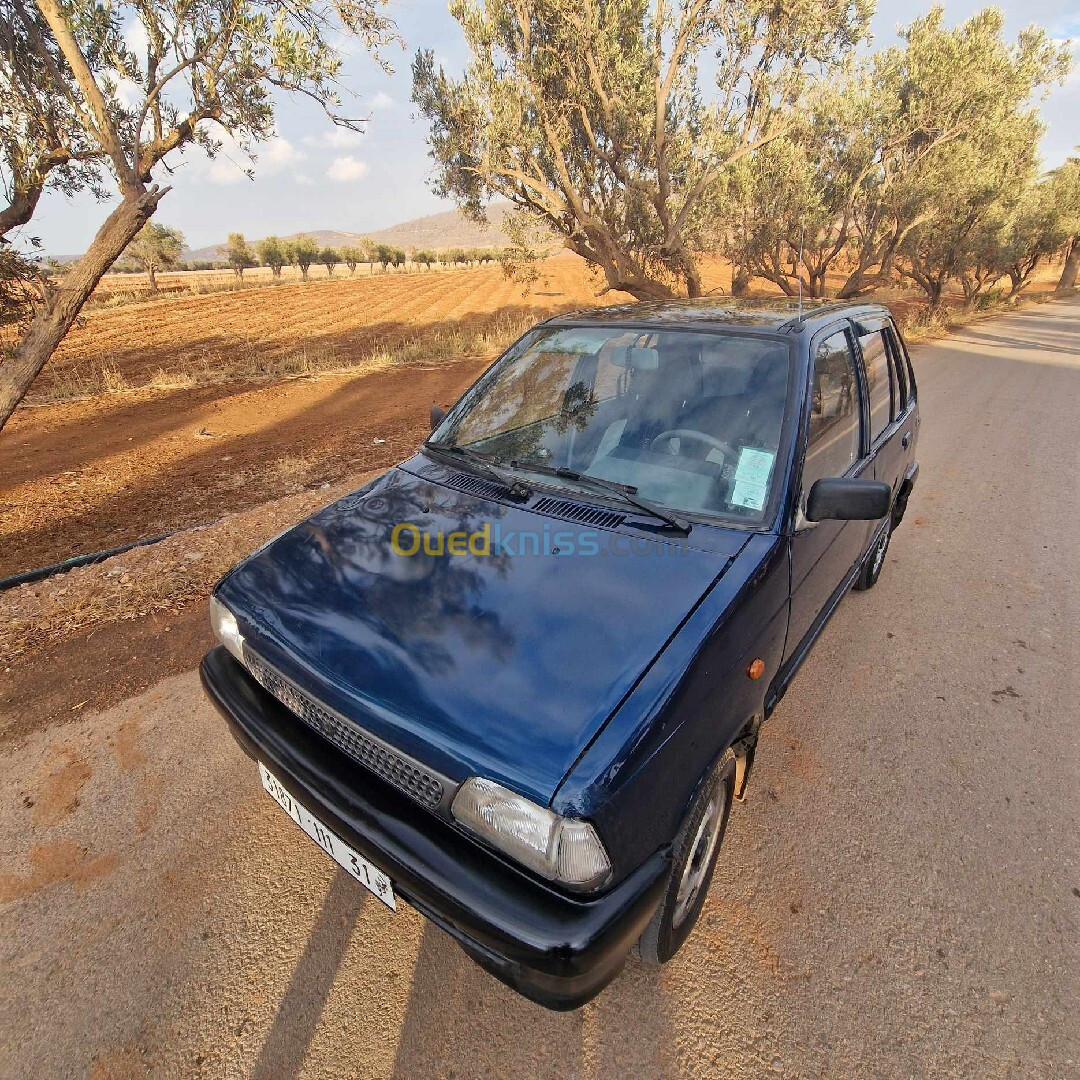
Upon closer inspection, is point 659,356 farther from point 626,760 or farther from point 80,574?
point 80,574

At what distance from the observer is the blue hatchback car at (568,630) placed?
1302 millimetres

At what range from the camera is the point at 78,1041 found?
→ 5.15 feet

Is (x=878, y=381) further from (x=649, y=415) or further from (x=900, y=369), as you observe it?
(x=649, y=415)

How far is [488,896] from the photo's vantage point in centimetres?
130

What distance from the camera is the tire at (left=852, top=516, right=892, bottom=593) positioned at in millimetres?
3504

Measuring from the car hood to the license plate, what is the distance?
376 mm

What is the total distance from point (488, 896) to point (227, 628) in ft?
4.01

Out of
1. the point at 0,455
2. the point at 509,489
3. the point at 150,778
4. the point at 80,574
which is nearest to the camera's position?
the point at 509,489

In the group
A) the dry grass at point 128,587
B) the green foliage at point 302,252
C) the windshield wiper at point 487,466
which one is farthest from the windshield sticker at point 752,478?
the green foliage at point 302,252

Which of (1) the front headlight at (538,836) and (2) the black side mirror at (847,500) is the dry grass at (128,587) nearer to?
(1) the front headlight at (538,836)

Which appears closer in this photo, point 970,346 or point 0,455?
point 0,455

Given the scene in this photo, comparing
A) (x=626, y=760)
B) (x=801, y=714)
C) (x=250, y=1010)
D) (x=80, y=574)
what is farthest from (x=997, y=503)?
(x=80, y=574)

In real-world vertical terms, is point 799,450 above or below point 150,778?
above

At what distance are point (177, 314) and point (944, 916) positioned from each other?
97.9 ft
